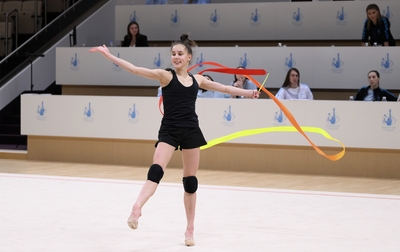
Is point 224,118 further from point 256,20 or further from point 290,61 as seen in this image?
point 256,20

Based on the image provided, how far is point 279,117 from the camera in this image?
839 cm

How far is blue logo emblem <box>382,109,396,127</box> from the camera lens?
8.05 m

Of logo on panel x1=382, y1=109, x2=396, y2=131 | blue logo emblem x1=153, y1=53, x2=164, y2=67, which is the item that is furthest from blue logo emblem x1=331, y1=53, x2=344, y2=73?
blue logo emblem x1=153, y1=53, x2=164, y2=67

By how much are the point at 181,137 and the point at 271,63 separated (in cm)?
594

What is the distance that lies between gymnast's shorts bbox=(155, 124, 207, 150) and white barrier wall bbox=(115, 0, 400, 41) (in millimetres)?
7008

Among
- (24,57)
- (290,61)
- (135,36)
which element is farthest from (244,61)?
(24,57)

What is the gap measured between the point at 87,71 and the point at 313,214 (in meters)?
6.09

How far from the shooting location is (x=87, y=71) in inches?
414

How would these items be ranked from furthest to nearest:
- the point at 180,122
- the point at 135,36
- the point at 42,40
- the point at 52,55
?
1. the point at 52,55
2. the point at 42,40
3. the point at 135,36
4. the point at 180,122

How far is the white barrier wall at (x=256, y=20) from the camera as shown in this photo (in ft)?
34.7

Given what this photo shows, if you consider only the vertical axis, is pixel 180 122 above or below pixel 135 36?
below

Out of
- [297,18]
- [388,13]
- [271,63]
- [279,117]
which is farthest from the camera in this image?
[297,18]

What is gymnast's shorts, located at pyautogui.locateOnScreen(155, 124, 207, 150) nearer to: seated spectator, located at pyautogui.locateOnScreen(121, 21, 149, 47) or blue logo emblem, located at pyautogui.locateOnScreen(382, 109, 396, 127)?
blue logo emblem, located at pyautogui.locateOnScreen(382, 109, 396, 127)

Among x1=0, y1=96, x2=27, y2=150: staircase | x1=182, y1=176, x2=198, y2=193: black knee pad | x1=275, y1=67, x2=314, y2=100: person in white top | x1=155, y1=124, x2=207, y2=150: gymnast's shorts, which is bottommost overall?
x1=0, y1=96, x2=27, y2=150: staircase
